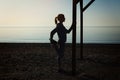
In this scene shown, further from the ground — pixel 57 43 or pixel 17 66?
pixel 57 43

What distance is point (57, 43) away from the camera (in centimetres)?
1082

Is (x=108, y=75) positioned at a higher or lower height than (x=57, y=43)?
lower

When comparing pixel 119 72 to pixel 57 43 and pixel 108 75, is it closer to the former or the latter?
pixel 108 75

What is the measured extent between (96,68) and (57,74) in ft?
5.83

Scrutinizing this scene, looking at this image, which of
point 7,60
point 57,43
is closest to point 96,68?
point 57,43

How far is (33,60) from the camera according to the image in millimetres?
14281

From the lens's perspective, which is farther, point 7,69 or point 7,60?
point 7,60

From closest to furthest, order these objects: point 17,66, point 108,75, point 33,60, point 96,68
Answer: point 108,75 → point 96,68 → point 17,66 → point 33,60

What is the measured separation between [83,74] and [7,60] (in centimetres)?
496

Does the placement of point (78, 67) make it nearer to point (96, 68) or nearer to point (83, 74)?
point (96, 68)

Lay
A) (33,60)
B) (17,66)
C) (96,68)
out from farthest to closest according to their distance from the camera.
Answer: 1. (33,60)
2. (17,66)
3. (96,68)

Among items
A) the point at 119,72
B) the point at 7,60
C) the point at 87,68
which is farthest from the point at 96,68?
the point at 7,60

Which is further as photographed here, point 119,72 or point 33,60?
point 33,60

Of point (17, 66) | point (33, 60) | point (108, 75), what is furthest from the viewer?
point (33, 60)
